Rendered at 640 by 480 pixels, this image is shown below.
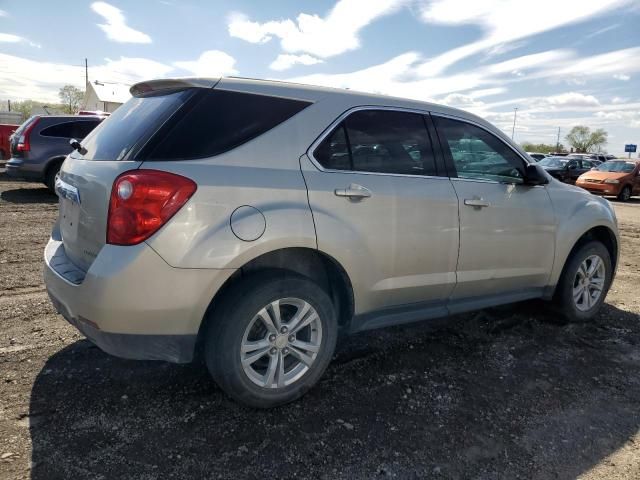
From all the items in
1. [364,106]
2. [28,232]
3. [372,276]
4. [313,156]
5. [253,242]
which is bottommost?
[28,232]

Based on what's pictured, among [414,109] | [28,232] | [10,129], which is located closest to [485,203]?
[414,109]

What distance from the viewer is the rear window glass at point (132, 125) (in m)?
2.64

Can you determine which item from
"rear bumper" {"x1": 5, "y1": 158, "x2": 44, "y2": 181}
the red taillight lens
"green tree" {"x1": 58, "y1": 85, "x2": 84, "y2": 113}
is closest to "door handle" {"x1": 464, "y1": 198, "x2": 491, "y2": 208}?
the red taillight lens

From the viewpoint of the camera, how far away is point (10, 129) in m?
18.1

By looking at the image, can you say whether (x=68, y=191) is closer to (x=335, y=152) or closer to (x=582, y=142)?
(x=335, y=152)

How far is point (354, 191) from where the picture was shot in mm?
2928

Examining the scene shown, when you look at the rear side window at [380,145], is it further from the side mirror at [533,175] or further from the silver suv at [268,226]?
the side mirror at [533,175]

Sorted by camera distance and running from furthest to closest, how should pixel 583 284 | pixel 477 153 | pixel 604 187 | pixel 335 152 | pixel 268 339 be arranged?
pixel 604 187, pixel 583 284, pixel 477 153, pixel 335 152, pixel 268 339

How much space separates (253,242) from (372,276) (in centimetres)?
86

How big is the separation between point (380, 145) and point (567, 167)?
22.0 m

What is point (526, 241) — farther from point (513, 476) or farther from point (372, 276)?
point (513, 476)

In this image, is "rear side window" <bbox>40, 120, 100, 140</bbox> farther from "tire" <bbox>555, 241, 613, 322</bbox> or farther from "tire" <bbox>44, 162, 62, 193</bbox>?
"tire" <bbox>555, 241, 613, 322</bbox>

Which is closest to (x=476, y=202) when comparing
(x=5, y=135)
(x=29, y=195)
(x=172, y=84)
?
(x=172, y=84)

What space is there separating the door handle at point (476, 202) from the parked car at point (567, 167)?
66.0 feet
